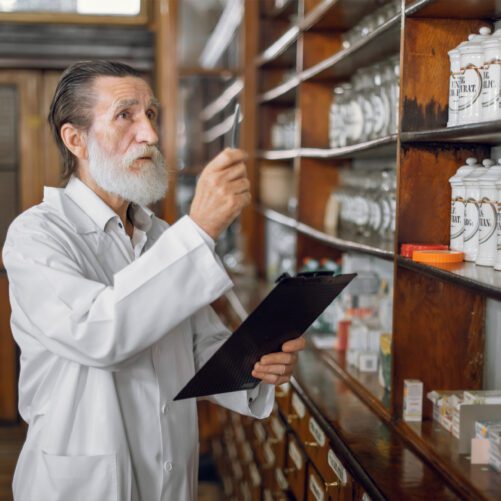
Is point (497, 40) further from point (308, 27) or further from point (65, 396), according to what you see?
point (308, 27)

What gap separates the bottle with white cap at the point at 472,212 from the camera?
183 centimetres

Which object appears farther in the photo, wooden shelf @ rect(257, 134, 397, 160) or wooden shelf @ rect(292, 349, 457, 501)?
wooden shelf @ rect(257, 134, 397, 160)

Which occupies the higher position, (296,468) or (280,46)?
(280,46)

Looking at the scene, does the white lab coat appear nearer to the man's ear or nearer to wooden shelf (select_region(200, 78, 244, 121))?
the man's ear

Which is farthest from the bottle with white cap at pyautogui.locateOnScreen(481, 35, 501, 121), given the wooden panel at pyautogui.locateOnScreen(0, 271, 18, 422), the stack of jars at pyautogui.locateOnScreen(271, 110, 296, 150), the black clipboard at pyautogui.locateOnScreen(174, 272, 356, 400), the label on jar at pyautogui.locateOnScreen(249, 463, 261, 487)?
the wooden panel at pyautogui.locateOnScreen(0, 271, 18, 422)

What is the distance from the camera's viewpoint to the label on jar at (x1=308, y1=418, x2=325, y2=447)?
2178mm

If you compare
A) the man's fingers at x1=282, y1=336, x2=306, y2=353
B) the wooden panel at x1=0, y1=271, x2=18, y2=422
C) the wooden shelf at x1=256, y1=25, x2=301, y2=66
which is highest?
the wooden shelf at x1=256, y1=25, x2=301, y2=66

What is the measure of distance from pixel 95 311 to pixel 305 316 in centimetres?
44

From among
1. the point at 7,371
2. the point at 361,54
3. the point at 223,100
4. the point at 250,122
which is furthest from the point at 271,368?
the point at 223,100

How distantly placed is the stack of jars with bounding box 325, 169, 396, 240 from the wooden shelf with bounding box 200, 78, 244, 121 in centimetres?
175

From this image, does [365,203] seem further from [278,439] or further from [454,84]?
[454,84]

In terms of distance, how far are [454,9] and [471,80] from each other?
0.26 metres

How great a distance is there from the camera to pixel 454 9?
A: 1935 millimetres

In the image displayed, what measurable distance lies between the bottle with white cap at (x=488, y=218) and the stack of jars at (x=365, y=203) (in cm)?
72
